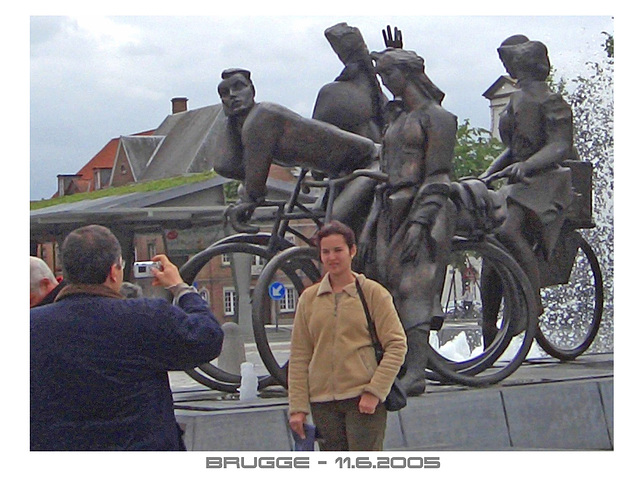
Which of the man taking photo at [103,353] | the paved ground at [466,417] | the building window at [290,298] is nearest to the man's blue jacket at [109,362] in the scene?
the man taking photo at [103,353]

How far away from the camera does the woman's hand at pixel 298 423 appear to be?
200 inches

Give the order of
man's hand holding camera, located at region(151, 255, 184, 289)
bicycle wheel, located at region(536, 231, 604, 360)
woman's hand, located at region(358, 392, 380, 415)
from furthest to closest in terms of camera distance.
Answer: bicycle wheel, located at region(536, 231, 604, 360) < woman's hand, located at region(358, 392, 380, 415) < man's hand holding camera, located at region(151, 255, 184, 289)

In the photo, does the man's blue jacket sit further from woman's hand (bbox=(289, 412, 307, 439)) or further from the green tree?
the green tree

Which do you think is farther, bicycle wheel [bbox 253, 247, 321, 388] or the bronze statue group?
the bronze statue group

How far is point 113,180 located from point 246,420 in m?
39.8

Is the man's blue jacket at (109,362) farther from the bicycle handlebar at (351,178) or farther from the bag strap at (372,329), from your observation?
the bicycle handlebar at (351,178)

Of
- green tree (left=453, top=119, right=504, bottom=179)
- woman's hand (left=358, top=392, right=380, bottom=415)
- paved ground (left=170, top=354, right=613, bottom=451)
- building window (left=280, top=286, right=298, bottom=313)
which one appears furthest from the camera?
green tree (left=453, top=119, right=504, bottom=179)

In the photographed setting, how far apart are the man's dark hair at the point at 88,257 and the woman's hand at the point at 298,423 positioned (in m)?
1.13

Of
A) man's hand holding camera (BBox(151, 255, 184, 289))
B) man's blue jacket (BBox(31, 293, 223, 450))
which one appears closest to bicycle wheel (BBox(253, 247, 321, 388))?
man's hand holding camera (BBox(151, 255, 184, 289))

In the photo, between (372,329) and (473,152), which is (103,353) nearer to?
(372,329)

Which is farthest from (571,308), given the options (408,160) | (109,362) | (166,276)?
(109,362)

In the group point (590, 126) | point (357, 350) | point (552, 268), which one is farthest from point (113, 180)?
point (357, 350)

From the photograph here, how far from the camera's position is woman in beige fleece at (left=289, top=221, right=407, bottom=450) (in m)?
5.05

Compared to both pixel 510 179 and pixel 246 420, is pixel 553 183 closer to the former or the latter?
pixel 510 179
